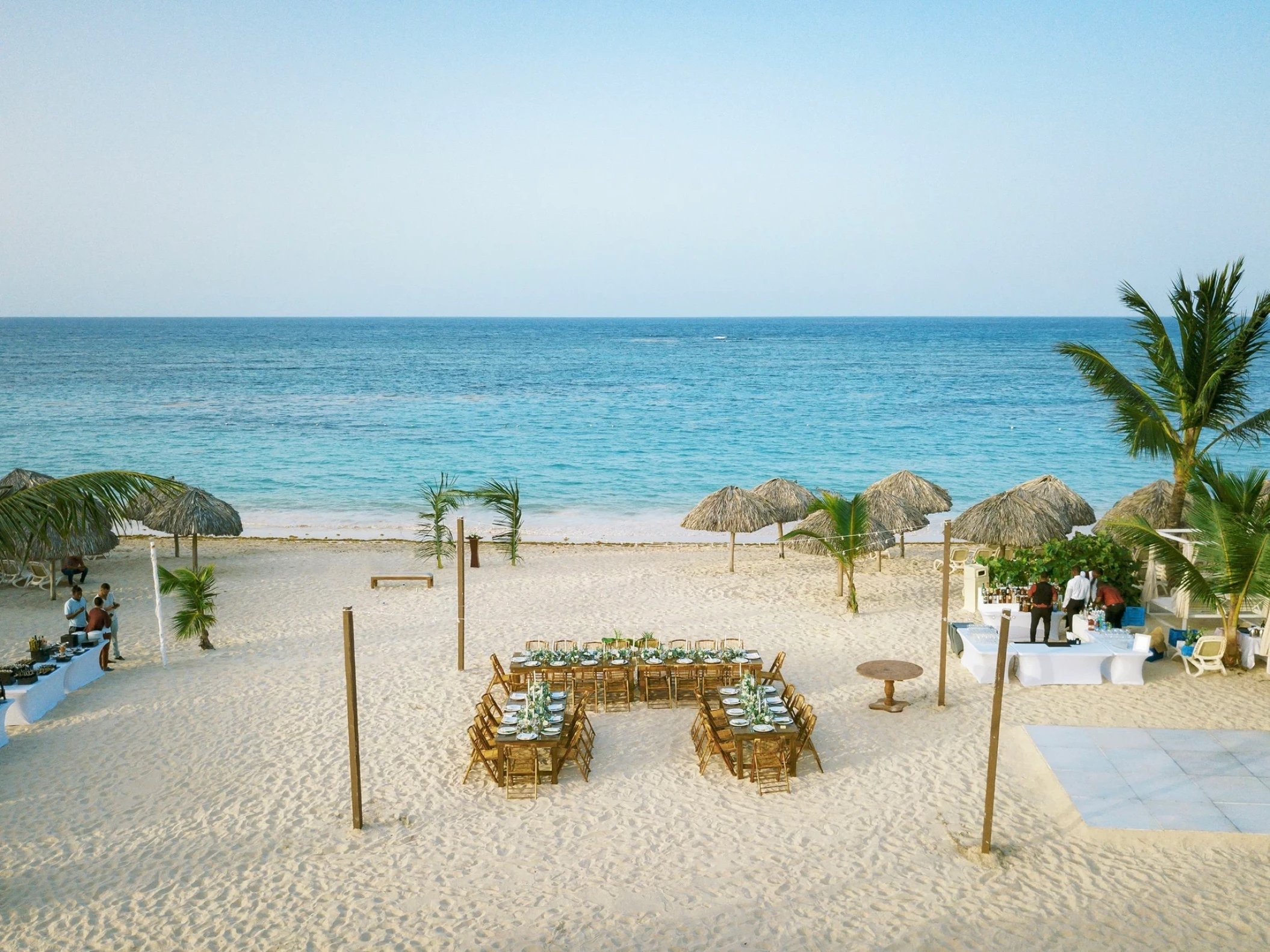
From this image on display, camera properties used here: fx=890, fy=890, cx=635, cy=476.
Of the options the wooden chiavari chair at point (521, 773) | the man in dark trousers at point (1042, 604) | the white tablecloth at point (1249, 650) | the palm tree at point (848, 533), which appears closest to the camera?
the wooden chiavari chair at point (521, 773)

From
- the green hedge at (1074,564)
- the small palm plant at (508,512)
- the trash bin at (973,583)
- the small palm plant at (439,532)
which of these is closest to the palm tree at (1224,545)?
the green hedge at (1074,564)

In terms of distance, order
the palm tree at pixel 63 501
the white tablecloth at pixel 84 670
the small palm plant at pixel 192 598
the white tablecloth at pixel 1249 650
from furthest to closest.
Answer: the small palm plant at pixel 192 598 → the white tablecloth at pixel 1249 650 → the white tablecloth at pixel 84 670 → the palm tree at pixel 63 501

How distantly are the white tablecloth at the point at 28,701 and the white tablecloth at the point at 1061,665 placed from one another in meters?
11.4

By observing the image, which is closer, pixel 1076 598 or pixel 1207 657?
pixel 1207 657

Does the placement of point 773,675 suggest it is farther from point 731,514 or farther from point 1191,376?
point 1191,376

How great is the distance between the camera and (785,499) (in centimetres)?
1745

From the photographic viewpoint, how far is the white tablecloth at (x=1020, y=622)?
1189 centimetres

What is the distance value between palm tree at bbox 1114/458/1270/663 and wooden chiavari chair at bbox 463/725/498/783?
846 cm

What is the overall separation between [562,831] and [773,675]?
12.5 ft

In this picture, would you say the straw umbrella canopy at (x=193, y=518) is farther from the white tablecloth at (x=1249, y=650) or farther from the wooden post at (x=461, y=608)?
the white tablecloth at (x=1249, y=650)

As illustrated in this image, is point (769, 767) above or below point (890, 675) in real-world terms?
below

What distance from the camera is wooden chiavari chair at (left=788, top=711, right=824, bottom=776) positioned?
866cm

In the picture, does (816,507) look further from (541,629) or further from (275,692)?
(275,692)

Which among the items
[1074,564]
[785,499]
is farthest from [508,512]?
[1074,564]
